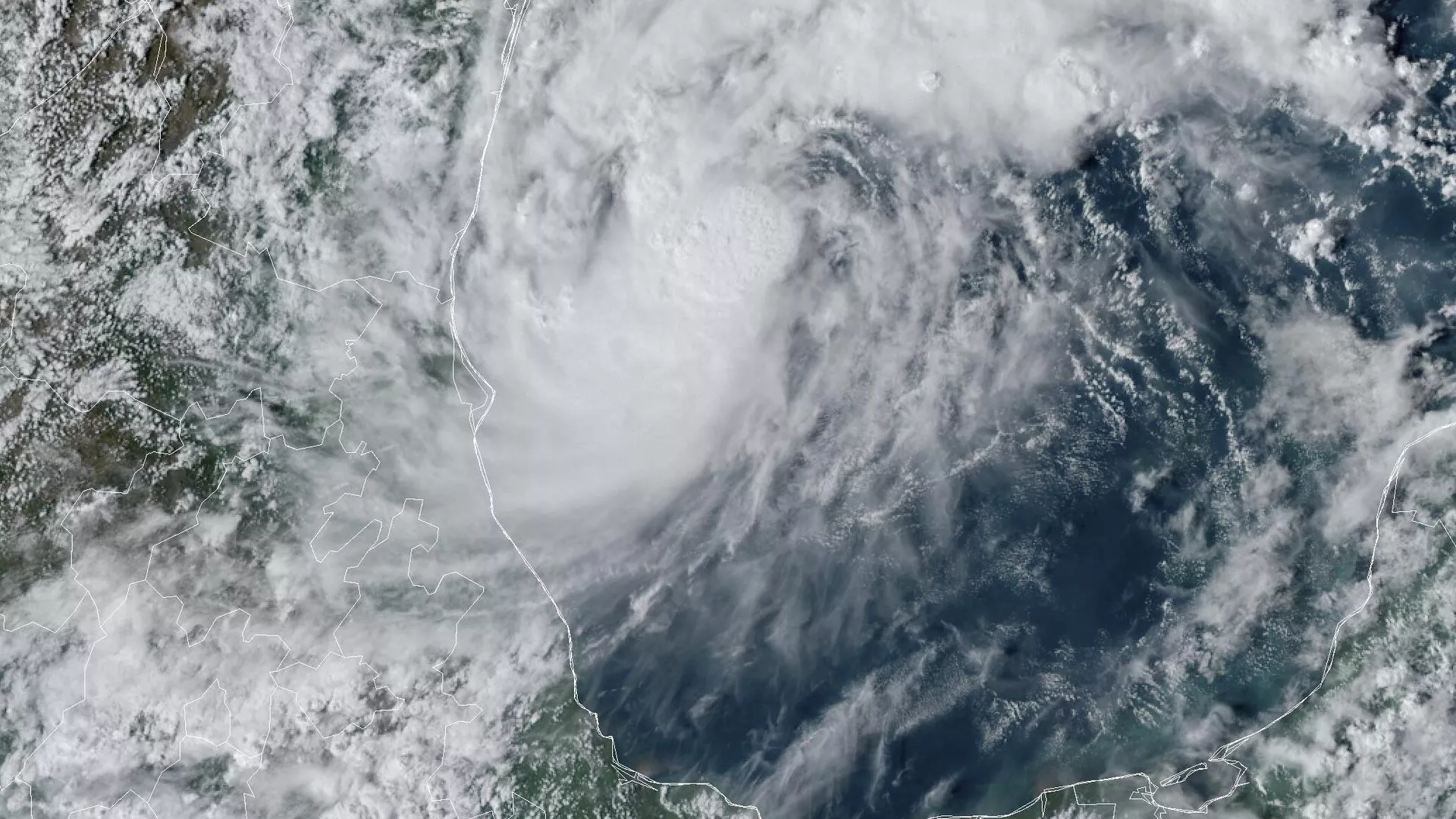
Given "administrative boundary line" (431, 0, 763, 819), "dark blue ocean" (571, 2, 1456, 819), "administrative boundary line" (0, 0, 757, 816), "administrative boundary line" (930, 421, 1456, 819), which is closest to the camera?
"dark blue ocean" (571, 2, 1456, 819)

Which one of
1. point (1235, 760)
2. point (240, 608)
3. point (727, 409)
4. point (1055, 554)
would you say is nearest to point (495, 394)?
point (727, 409)

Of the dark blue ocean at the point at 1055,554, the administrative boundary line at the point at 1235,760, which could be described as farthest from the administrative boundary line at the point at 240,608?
the administrative boundary line at the point at 1235,760

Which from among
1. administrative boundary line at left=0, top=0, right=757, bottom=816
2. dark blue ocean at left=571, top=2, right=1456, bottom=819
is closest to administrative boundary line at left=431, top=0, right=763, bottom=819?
administrative boundary line at left=0, top=0, right=757, bottom=816

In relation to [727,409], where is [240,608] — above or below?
below

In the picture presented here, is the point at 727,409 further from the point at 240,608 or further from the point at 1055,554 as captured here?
the point at 240,608

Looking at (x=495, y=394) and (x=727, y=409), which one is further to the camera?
(x=495, y=394)

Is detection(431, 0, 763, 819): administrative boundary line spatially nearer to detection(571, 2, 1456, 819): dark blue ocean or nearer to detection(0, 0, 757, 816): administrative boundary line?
detection(0, 0, 757, 816): administrative boundary line

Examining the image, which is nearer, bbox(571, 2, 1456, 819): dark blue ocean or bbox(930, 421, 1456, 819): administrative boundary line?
bbox(571, 2, 1456, 819): dark blue ocean

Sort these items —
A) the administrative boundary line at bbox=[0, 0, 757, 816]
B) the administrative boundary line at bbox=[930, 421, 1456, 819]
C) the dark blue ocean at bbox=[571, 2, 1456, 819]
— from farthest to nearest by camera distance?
the administrative boundary line at bbox=[0, 0, 757, 816] < the administrative boundary line at bbox=[930, 421, 1456, 819] < the dark blue ocean at bbox=[571, 2, 1456, 819]

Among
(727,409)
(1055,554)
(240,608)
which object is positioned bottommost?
(240,608)

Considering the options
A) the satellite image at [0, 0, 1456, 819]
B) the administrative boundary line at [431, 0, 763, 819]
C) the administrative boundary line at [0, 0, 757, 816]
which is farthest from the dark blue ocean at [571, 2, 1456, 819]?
the administrative boundary line at [0, 0, 757, 816]
